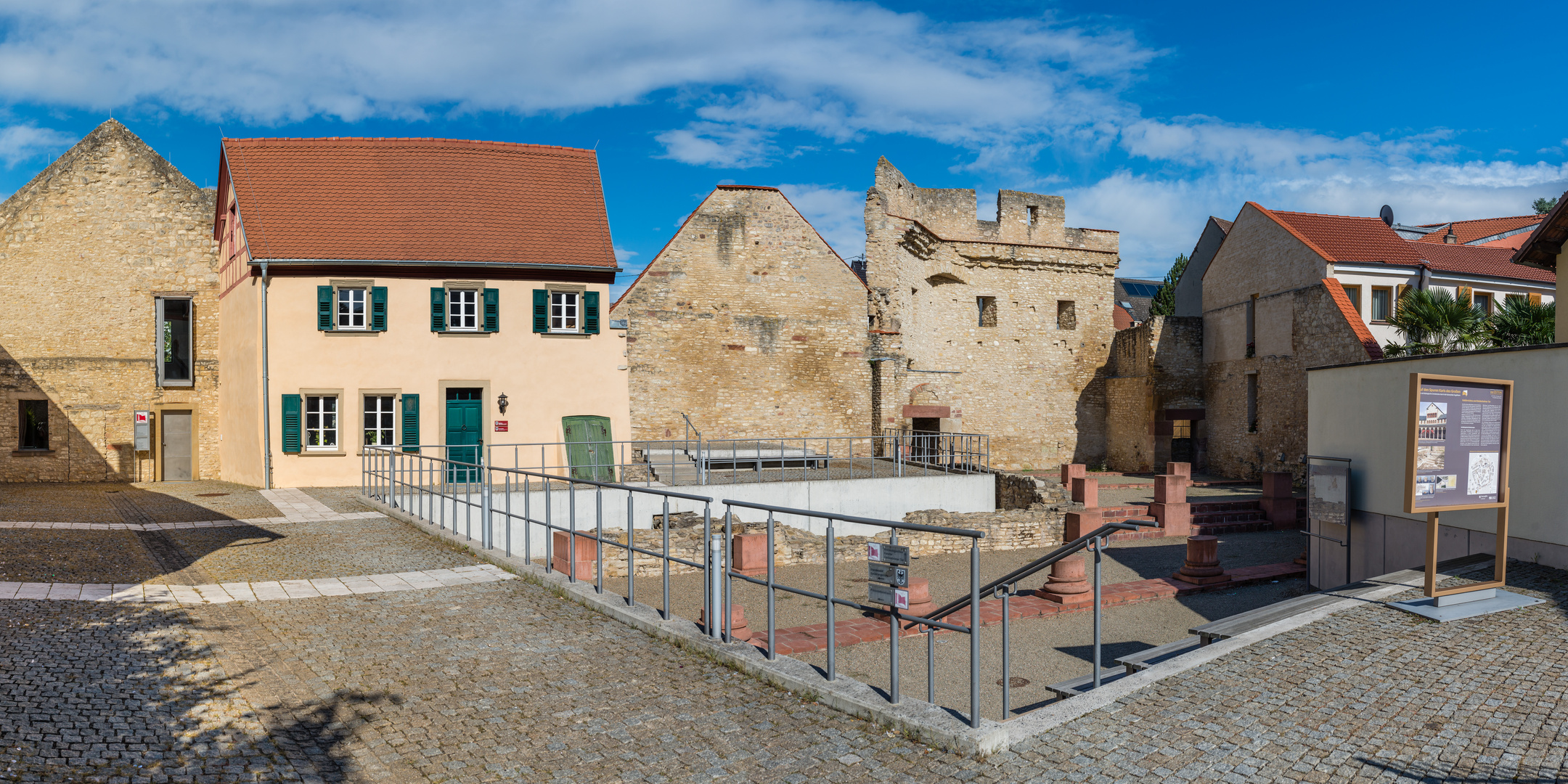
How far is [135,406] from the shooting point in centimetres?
2205

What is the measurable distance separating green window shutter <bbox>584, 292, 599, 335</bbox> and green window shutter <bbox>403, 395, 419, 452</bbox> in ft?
13.2

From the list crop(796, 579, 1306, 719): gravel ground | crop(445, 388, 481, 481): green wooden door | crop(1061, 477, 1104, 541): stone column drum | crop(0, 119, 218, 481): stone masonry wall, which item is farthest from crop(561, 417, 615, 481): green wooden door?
crop(796, 579, 1306, 719): gravel ground

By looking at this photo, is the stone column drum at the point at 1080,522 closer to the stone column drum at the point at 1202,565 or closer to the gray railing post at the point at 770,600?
the stone column drum at the point at 1202,565

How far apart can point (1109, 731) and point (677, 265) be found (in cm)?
2222

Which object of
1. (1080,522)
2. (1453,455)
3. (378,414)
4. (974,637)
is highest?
(1453,455)

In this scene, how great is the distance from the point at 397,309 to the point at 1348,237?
963 inches

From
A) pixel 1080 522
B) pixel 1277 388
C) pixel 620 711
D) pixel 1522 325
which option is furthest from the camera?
pixel 1277 388

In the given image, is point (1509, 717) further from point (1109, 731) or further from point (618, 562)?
point (618, 562)

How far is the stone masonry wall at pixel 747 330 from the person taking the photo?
25656mm

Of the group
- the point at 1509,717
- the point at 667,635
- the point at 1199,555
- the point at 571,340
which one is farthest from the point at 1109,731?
the point at 571,340

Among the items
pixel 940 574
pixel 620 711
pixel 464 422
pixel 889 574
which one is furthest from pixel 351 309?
pixel 889 574

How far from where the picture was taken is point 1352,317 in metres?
23.5

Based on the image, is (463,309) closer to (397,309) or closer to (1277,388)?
(397,309)

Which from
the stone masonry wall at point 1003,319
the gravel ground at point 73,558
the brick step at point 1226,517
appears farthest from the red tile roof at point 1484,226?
the gravel ground at point 73,558
